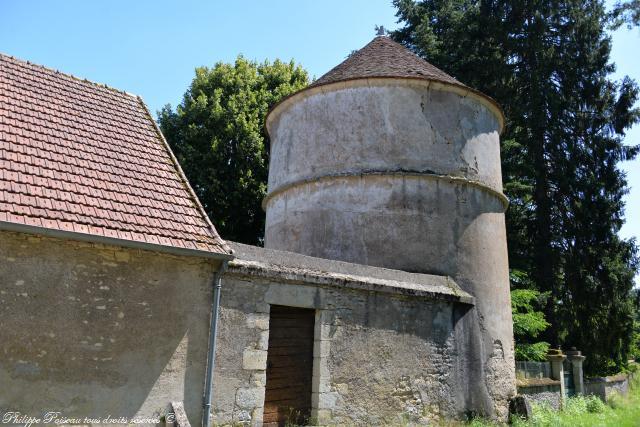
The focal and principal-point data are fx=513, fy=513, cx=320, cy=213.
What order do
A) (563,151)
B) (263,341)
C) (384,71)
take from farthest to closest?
(563,151)
(384,71)
(263,341)

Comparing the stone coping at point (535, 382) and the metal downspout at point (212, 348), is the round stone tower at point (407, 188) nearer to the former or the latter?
the stone coping at point (535, 382)

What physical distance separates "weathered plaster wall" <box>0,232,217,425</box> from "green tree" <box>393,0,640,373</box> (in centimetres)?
1323

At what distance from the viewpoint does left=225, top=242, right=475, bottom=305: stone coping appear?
22.7ft

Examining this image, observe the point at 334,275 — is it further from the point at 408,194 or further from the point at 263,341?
the point at 408,194

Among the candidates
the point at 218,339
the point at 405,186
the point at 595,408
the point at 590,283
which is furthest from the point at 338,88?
the point at 590,283

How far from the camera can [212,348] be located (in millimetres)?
6270

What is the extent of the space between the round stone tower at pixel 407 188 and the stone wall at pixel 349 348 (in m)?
0.93

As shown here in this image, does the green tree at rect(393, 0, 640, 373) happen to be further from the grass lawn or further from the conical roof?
the conical roof

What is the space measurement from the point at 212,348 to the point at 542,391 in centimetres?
846

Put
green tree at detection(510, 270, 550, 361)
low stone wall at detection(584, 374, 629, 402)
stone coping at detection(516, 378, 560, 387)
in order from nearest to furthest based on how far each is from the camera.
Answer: stone coping at detection(516, 378, 560, 387) → green tree at detection(510, 270, 550, 361) → low stone wall at detection(584, 374, 629, 402)

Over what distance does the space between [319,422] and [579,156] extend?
14.9m

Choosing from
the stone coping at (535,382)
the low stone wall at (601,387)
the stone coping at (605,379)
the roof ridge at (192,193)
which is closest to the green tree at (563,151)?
the stone coping at (605,379)

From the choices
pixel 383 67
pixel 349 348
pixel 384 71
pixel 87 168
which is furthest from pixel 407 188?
pixel 87 168

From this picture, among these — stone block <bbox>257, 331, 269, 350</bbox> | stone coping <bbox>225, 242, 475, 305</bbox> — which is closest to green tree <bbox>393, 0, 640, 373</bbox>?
stone coping <bbox>225, 242, 475, 305</bbox>
